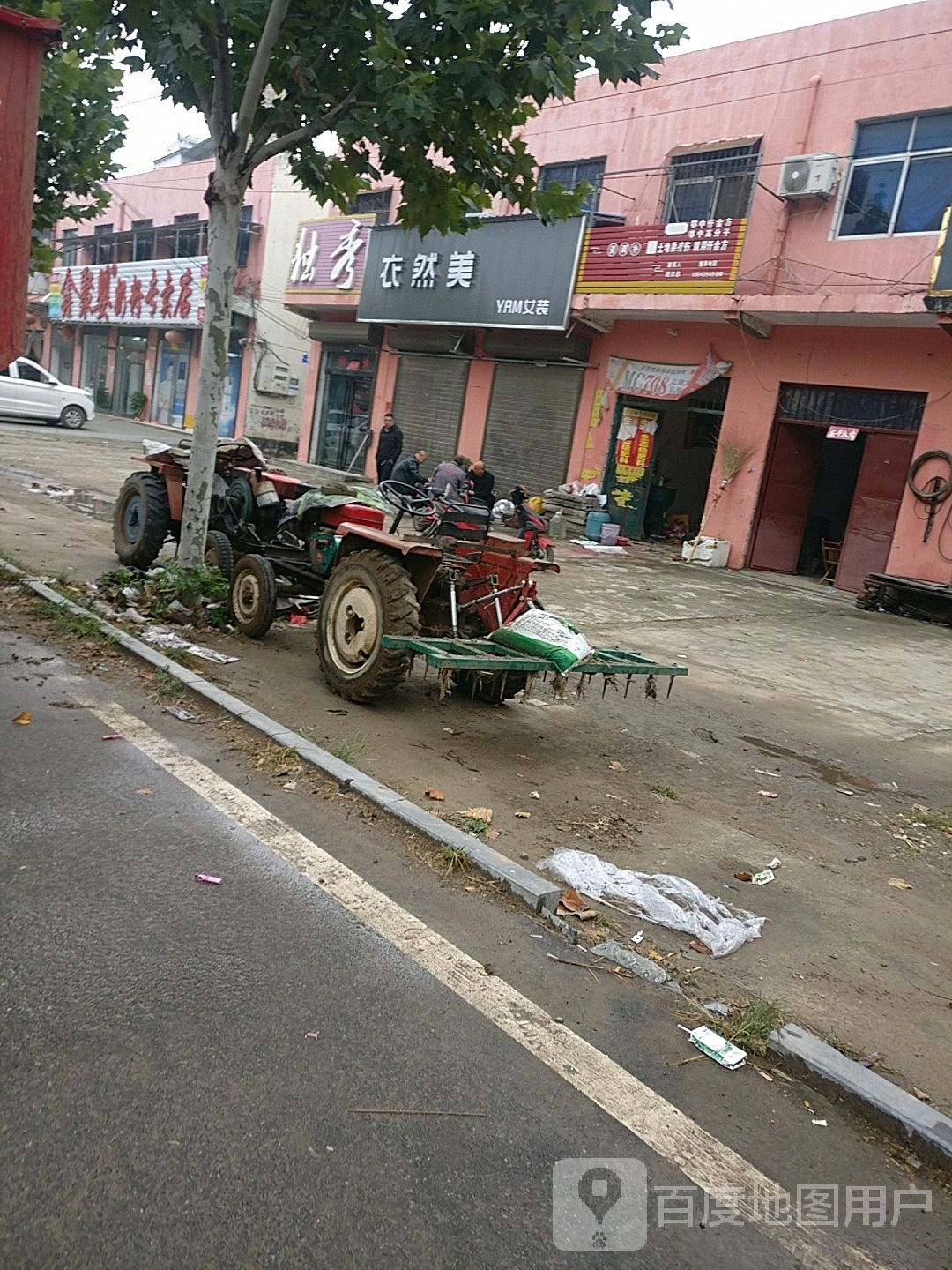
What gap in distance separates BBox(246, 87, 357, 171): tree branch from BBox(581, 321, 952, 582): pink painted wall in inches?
419

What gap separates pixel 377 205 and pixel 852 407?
14384 mm

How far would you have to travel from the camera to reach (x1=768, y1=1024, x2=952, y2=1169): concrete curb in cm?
286

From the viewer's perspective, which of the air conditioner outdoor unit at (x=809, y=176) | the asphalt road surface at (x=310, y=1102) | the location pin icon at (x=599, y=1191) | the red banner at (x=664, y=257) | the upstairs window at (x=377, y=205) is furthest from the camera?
the upstairs window at (x=377, y=205)

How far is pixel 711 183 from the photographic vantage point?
696 inches

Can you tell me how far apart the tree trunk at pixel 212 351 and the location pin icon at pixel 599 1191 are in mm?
6752

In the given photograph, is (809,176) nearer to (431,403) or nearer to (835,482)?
(835,482)

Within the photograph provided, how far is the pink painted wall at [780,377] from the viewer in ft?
49.5

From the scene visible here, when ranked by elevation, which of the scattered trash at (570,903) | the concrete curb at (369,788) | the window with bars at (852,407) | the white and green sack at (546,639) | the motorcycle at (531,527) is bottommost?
the scattered trash at (570,903)

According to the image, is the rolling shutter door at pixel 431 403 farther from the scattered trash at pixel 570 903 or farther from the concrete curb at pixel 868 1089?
the concrete curb at pixel 868 1089

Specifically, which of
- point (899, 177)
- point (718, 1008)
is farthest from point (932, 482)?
point (718, 1008)

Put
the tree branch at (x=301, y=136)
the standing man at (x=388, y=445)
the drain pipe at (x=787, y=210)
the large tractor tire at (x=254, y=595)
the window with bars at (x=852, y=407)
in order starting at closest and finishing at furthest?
the large tractor tire at (x=254, y=595), the tree branch at (x=301, y=136), the window with bars at (x=852, y=407), the drain pipe at (x=787, y=210), the standing man at (x=388, y=445)

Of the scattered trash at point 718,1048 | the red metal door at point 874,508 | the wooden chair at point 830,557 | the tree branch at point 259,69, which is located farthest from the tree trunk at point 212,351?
the wooden chair at point 830,557

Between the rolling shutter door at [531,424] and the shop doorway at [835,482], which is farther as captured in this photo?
the rolling shutter door at [531,424]

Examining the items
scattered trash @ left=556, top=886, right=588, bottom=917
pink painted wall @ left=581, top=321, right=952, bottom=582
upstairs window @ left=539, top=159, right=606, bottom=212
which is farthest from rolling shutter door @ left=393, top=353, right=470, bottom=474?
scattered trash @ left=556, top=886, right=588, bottom=917
